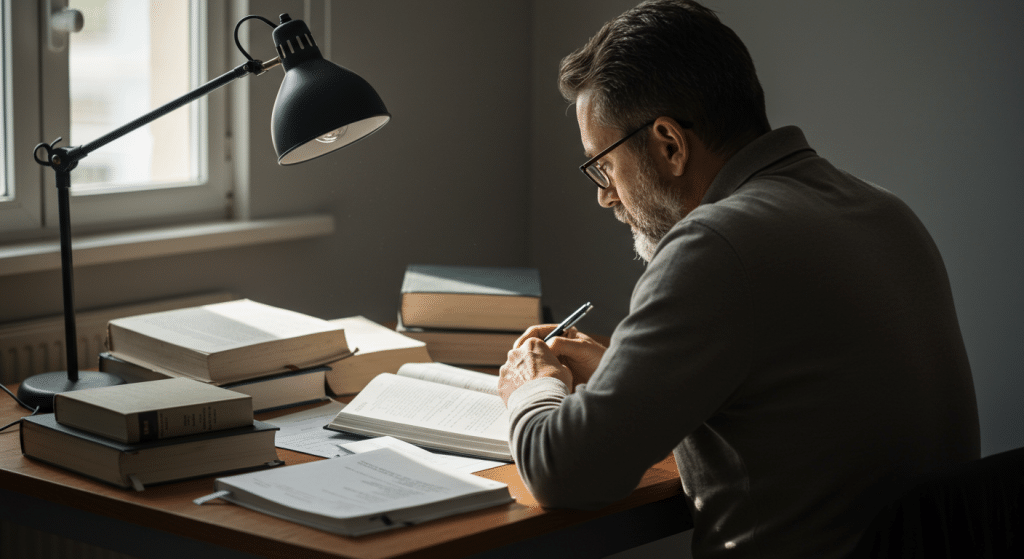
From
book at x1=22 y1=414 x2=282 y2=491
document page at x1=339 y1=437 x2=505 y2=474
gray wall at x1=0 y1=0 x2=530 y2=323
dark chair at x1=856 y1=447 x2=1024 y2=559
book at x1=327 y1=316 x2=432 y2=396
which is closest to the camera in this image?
dark chair at x1=856 y1=447 x2=1024 y2=559

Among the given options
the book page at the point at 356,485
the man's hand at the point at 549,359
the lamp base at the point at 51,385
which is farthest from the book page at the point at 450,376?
the lamp base at the point at 51,385

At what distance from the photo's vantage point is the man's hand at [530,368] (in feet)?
4.50

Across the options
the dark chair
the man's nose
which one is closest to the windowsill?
the man's nose

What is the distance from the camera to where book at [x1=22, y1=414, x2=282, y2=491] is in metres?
1.18

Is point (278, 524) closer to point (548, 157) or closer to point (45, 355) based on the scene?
point (45, 355)

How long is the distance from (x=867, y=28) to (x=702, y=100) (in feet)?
3.29

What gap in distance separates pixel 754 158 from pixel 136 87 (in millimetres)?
1385

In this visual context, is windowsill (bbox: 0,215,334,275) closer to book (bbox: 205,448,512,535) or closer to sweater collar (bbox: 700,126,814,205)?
book (bbox: 205,448,512,535)

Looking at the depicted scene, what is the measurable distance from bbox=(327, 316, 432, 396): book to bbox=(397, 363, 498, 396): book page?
6 centimetres

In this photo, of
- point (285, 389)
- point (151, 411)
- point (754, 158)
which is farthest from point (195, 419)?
point (754, 158)

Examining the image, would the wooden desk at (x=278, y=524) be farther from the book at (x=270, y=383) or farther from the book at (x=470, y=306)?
the book at (x=470, y=306)

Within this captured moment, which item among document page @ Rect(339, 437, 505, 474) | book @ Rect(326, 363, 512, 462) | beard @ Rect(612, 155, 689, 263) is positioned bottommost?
document page @ Rect(339, 437, 505, 474)

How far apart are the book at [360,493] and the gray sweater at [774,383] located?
0.29ft

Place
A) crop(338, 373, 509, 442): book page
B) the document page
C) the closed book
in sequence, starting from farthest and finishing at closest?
the closed book < crop(338, 373, 509, 442): book page < the document page
